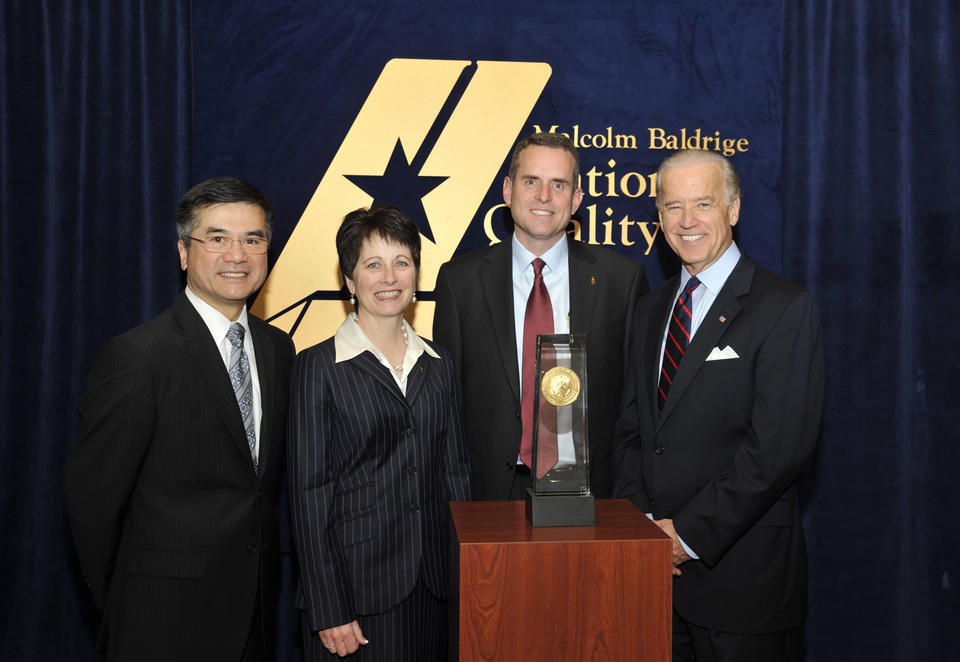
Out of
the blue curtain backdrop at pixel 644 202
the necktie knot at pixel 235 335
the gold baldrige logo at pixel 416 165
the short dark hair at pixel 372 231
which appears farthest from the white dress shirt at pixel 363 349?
the blue curtain backdrop at pixel 644 202

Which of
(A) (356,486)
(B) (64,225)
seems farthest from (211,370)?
(B) (64,225)

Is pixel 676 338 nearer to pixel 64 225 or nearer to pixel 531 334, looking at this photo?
pixel 531 334

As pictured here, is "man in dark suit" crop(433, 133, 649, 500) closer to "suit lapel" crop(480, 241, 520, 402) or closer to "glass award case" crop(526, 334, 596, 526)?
"suit lapel" crop(480, 241, 520, 402)

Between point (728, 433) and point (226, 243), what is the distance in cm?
150

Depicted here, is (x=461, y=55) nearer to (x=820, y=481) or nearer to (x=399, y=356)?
(x=399, y=356)

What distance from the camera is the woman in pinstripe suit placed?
6.08ft

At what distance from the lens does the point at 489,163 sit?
3.33m

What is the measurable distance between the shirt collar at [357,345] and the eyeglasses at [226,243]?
331 millimetres

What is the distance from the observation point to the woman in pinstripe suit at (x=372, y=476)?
73.0 inches

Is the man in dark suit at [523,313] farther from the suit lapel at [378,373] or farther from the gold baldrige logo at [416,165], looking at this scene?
the gold baldrige logo at [416,165]

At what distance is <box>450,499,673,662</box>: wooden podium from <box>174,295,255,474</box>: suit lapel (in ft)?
2.57

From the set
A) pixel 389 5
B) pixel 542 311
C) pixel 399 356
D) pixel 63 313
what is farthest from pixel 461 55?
pixel 63 313

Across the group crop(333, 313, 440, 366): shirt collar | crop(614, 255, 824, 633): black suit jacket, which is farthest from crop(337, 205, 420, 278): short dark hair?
crop(614, 255, 824, 633): black suit jacket

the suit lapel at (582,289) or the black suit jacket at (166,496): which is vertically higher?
the suit lapel at (582,289)
